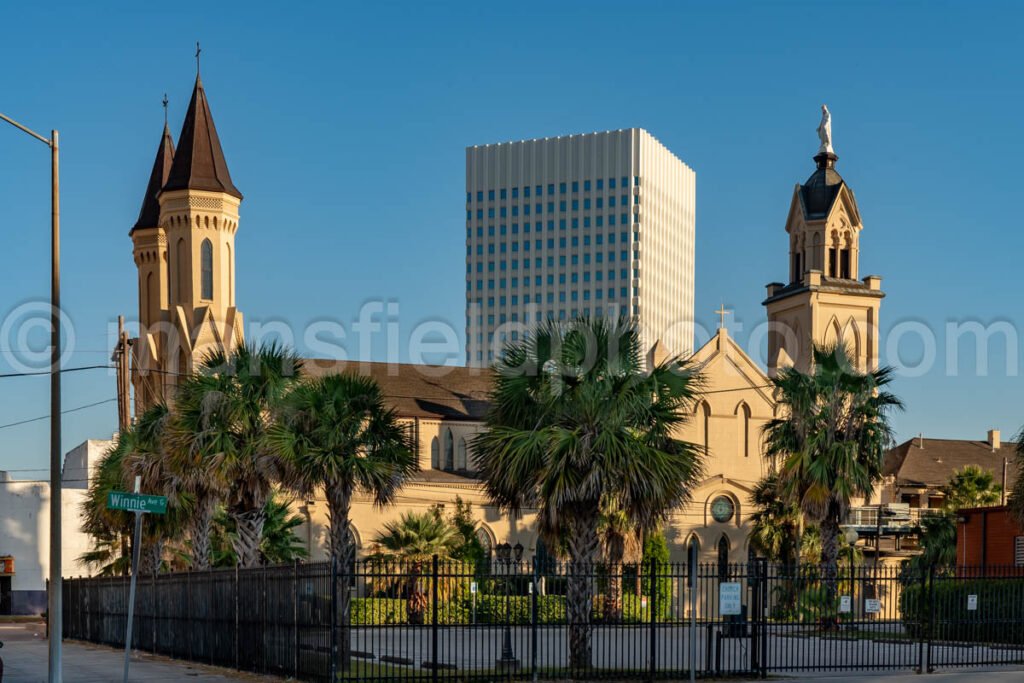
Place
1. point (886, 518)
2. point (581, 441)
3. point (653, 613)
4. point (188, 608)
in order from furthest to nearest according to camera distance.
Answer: point (886, 518) < point (188, 608) < point (581, 441) < point (653, 613)

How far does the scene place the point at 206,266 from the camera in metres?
74.2

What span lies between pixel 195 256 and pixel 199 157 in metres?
5.68

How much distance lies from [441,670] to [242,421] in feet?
39.0

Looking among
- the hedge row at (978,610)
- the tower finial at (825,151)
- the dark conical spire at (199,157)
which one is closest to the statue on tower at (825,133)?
the tower finial at (825,151)

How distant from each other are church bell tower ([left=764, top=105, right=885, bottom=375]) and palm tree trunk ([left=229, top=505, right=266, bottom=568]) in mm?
55328

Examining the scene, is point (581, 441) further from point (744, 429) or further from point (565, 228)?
point (565, 228)

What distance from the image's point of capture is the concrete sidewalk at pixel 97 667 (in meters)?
25.5

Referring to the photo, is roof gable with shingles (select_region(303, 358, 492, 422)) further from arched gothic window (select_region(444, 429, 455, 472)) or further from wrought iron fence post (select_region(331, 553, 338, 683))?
wrought iron fence post (select_region(331, 553, 338, 683))

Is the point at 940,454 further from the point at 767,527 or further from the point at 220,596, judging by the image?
the point at 220,596

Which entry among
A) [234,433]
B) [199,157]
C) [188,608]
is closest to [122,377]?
[234,433]

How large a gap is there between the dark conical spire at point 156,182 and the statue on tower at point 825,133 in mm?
41817

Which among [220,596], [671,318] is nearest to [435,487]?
[220,596]

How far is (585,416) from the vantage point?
26.0 meters

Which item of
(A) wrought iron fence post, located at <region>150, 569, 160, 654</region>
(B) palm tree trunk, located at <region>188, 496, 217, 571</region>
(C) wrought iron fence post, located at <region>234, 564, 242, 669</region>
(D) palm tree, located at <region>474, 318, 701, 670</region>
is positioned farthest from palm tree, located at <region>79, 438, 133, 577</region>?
(D) palm tree, located at <region>474, 318, 701, 670</region>
